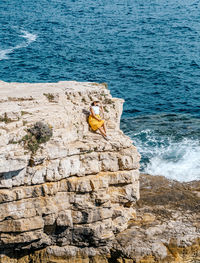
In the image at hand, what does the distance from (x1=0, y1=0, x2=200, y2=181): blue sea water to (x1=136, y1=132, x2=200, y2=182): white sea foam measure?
0.24ft

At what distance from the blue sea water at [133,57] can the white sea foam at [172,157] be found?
7cm

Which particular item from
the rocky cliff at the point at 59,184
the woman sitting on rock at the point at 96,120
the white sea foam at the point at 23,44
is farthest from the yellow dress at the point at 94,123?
the white sea foam at the point at 23,44

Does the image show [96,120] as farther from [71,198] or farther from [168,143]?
[168,143]

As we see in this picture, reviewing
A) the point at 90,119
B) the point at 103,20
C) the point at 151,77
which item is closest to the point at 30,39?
the point at 103,20

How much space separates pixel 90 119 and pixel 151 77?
2771 cm

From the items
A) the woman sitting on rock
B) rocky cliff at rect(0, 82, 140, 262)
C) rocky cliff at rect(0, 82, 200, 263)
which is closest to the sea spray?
rocky cliff at rect(0, 82, 200, 263)

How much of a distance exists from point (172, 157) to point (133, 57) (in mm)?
25790

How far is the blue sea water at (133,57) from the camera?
97.5 feet

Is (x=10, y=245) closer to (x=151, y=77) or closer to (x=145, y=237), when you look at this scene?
(x=145, y=237)

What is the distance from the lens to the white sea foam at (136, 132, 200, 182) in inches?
960

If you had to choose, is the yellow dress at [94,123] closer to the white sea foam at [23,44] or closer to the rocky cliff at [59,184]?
the rocky cliff at [59,184]

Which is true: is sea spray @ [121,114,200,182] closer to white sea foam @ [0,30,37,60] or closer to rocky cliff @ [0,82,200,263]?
rocky cliff @ [0,82,200,263]

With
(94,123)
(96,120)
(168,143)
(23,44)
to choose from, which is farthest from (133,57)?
(94,123)

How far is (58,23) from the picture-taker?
65000 mm
